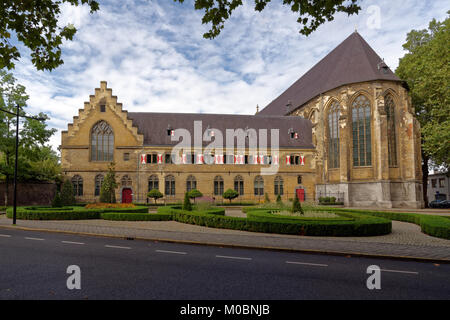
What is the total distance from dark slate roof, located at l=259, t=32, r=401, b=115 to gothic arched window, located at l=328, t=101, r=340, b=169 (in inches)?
115

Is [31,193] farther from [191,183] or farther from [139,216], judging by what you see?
[139,216]

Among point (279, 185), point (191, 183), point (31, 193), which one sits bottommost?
point (31, 193)

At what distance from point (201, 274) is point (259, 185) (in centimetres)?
3189

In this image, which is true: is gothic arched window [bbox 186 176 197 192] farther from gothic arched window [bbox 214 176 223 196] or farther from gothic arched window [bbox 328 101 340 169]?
gothic arched window [bbox 328 101 340 169]

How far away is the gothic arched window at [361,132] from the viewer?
34800 mm

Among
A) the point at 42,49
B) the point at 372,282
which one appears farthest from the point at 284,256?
the point at 42,49

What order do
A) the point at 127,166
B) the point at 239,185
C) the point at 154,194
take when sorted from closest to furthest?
the point at 154,194 < the point at 127,166 < the point at 239,185

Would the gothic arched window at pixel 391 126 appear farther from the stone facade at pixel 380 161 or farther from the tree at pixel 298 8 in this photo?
the tree at pixel 298 8

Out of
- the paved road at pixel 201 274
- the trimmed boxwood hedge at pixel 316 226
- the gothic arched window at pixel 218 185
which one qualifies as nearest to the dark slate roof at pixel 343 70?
the gothic arched window at pixel 218 185

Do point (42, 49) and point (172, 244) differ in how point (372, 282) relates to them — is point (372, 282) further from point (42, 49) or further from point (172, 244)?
point (42, 49)

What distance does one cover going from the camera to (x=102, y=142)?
35.8m

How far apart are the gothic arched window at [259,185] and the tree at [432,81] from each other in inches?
731

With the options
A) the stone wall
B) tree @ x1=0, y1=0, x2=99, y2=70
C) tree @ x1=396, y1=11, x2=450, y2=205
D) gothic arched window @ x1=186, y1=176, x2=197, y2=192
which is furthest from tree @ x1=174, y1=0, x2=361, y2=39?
the stone wall

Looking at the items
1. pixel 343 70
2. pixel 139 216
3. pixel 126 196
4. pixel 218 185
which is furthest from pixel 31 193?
pixel 343 70
